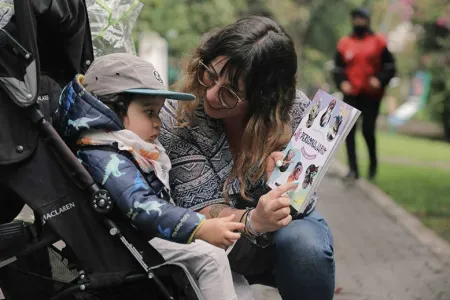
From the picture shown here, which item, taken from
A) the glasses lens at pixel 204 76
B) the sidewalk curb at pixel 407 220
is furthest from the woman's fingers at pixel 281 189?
the sidewalk curb at pixel 407 220

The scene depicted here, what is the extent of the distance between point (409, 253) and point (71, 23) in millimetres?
4154

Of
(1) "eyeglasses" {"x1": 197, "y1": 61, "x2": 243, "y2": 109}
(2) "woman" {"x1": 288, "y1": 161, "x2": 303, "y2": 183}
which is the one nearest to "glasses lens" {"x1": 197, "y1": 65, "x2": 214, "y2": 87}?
(1) "eyeglasses" {"x1": 197, "y1": 61, "x2": 243, "y2": 109}

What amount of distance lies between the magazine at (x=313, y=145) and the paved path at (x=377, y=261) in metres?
2.02

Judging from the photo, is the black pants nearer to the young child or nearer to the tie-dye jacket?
the young child

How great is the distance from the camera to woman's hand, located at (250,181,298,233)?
290 centimetres

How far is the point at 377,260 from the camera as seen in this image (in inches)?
249

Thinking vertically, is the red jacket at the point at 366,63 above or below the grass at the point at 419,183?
above

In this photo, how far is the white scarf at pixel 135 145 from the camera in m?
2.83

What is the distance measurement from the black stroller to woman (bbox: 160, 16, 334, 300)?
496mm

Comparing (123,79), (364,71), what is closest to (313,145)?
(123,79)

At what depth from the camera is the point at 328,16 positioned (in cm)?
4384

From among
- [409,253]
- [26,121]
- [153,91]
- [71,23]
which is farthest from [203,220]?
[409,253]

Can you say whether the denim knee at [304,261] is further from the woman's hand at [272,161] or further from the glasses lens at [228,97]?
the glasses lens at [228,97]

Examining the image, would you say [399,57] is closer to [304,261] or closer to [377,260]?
[377,260]
